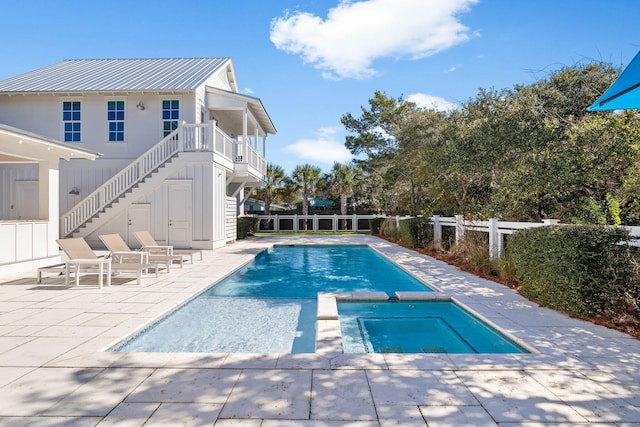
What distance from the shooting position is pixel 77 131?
14570 mm

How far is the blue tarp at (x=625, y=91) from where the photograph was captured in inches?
117

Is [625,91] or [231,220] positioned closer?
[625,91]

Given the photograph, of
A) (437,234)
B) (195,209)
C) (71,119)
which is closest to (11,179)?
(71,119)

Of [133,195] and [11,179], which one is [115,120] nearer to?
[133,195]

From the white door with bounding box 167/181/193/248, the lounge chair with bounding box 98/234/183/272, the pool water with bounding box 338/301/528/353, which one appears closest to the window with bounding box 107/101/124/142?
the white door with bounding box 167/181/193/248

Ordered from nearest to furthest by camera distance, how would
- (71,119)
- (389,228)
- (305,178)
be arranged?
(71,119)
(389,228)
(305,178)

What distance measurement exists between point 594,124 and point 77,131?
17447 mm

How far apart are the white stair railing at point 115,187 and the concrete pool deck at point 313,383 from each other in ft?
30.8

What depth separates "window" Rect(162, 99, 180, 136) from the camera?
14406 millimetres

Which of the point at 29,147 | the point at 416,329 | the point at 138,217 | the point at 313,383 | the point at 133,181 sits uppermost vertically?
the point at 29,147

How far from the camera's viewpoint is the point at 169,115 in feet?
47.3

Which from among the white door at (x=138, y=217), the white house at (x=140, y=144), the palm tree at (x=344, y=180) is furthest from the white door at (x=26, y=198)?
the palm tree at (x=344, y=180)

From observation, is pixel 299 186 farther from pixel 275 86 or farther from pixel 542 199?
pixel 542 199

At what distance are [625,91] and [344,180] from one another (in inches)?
1000
